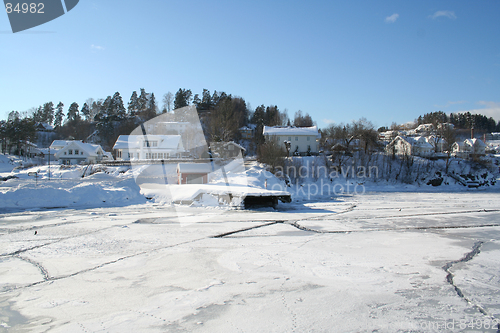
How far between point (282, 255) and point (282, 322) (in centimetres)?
289

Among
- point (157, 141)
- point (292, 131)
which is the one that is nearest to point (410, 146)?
point (292, 131)

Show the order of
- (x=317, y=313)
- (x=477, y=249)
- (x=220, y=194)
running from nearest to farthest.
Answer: (x=317, y=313) < (x=477, y=249) < (x=220, y=194)

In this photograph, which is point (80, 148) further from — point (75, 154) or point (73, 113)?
point (73, 113)

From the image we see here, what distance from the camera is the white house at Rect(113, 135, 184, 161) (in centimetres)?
5330

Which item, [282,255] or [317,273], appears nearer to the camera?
[317,273]

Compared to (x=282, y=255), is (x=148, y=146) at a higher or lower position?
higher

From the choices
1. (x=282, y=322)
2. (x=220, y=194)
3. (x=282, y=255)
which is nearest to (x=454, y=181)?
(x=220, y=194)

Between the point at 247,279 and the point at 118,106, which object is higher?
the point at 118,106

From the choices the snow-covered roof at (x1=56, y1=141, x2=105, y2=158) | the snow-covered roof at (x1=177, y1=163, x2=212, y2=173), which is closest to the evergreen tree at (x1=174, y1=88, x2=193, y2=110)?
the snow-covered roof at (x1=56, y1=141, x2=105, y2=158)

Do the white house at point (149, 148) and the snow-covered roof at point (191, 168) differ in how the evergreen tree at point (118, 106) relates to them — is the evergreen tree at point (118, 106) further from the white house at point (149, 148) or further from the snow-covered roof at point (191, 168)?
the snow-covered roof at point (191, 168)

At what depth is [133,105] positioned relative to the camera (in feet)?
305

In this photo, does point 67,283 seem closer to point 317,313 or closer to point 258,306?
point 258,306

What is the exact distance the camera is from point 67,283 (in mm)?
5043

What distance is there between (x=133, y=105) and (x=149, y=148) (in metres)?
46.1
